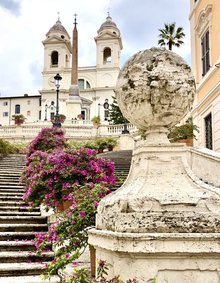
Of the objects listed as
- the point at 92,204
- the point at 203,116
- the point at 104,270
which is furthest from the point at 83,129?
the point at 104,270

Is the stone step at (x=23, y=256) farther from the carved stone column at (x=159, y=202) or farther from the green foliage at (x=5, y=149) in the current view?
the green foliage at (x=5, y=149)

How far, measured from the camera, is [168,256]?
2721mm

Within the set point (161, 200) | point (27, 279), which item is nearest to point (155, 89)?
point (161, 200)

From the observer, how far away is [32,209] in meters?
9.04

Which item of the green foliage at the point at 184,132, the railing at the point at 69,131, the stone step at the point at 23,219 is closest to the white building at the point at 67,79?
the railing at the point at 69,131

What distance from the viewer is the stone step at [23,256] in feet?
19.7

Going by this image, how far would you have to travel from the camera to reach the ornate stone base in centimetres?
269

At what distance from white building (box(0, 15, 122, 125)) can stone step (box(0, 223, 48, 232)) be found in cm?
6425

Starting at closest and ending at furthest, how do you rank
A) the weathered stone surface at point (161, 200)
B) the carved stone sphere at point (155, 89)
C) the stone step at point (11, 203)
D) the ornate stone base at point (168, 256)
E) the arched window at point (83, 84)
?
the ornate stone base at point (168, 256) → the weathered stone surface at point (161, 200) → the carved stone sphere at point (155, 89) → the stone step at point (11, 203) → the arched window at point (83, 84)

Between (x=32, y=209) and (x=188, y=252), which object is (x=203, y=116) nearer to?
(x=32, y=209)

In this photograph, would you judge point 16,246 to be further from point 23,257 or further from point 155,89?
point 155,89

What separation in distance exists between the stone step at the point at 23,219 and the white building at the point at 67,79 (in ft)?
209

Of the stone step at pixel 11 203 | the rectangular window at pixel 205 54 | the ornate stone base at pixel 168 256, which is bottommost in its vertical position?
the stone step at pixel 11 203

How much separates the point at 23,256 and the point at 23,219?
81.3 inches
